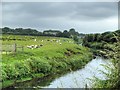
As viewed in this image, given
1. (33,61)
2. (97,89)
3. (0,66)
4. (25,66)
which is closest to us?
(97,89)

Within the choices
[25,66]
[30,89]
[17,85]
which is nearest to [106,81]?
[30,89]

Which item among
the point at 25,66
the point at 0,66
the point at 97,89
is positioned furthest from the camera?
the point at 25,66

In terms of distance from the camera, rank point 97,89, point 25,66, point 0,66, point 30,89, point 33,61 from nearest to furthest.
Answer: point 97,89 → point 30,89 → point 0,66 → point 25,66 → point 33,61

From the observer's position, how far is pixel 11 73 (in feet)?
107

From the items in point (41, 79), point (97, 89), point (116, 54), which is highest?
point (116, 54)

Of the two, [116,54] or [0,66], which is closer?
[116,54]

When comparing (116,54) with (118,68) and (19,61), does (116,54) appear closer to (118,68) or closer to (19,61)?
(118,68)

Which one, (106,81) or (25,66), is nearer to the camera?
(106,81)

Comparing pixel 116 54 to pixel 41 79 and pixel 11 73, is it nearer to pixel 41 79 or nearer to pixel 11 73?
→ pixel 11 73

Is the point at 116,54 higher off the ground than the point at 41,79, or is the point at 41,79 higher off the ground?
the point at 116,54

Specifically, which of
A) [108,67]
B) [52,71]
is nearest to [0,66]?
[52,71]

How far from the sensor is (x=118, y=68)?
6016mm

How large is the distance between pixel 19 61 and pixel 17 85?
5.80m

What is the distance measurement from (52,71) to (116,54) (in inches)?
1389
